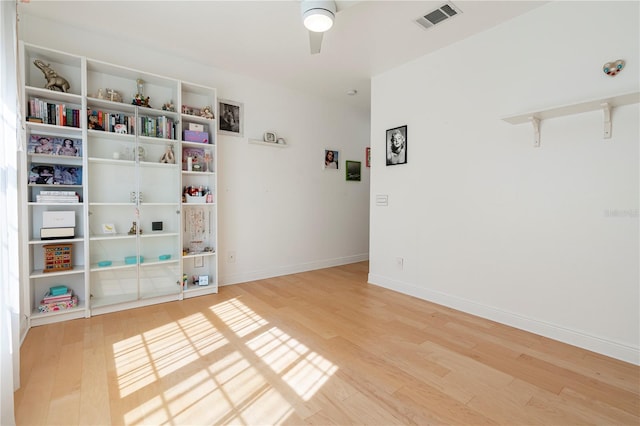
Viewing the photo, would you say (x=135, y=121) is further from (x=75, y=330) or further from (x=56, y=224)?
(x=75, y=330)

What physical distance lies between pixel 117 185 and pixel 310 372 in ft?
8.74

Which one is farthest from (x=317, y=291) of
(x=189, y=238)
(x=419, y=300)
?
(x=189, y=238)

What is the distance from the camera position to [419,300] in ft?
10.7

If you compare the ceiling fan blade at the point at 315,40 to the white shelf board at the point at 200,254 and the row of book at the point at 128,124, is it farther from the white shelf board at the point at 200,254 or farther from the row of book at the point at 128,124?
the white shelf board at the point at 200,254

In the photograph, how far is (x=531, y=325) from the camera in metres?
2.47

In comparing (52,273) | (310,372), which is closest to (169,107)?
(52,273)

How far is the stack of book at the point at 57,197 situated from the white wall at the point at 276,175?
1386mm

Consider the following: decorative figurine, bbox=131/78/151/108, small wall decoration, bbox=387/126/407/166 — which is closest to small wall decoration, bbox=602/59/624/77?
small wall decoration, bbox=387/126/407/166

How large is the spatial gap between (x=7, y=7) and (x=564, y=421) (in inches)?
143

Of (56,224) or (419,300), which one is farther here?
(419,300)

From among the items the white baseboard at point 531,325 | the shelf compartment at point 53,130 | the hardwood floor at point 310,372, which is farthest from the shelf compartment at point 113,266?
the white baseboard at point 531,325

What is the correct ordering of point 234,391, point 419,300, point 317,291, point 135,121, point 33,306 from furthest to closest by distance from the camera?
point 317,291, point 419,300, point 135,121, point 33,306, point 234,391

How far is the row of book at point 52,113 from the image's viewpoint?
8.27 ft

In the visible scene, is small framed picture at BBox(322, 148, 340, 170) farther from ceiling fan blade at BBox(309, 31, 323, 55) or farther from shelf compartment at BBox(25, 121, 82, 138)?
shelf compartment at BBox(25, 121, 82, 138)
